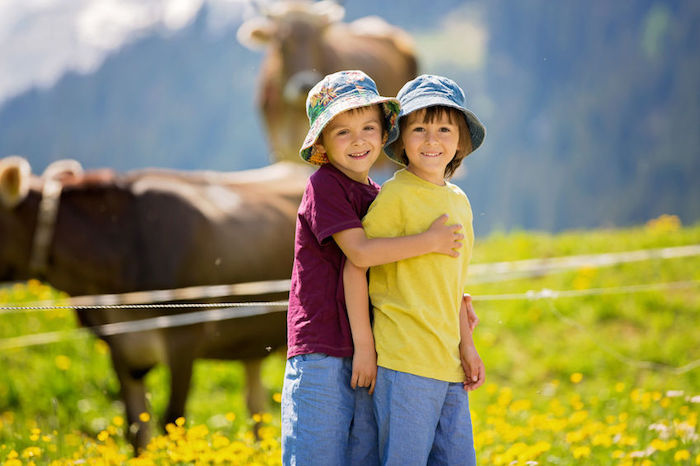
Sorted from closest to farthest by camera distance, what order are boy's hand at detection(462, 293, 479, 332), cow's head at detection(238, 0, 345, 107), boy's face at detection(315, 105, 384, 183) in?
boy's face at detection(315, 105, 384, 183) < boy's hand at detection(462, 293, 479, 332) < cow's head at detection(238, 0, 345, 107)

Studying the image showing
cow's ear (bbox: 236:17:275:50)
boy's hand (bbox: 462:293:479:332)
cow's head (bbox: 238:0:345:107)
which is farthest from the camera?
cow's ear (bbox: 236:17:275:50)

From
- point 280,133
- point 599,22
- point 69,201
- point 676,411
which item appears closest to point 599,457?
point 676,411

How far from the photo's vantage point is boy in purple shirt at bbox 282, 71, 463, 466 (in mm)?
2168

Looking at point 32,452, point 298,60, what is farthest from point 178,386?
point 298,60

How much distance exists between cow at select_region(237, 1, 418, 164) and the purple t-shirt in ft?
25.5

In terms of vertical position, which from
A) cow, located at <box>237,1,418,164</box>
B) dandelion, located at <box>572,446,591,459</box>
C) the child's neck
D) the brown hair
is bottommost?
dandelion, located at <box>572,446,591,459</box>

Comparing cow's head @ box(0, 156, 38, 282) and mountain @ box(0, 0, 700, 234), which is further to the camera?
mountain @ box(0, 0, 700, 234)

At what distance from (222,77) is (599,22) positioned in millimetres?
10319

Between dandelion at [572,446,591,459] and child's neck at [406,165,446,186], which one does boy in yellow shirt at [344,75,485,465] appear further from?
dandelion at [572,446,591,459]

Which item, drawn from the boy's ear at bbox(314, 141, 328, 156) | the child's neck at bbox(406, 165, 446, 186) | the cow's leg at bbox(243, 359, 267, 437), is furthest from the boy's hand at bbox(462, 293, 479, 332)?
the cow's leg at bbox(243, 359, 267, 437)

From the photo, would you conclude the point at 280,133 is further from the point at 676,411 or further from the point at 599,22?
the point at 599,22

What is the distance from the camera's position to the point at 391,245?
215 centimetres

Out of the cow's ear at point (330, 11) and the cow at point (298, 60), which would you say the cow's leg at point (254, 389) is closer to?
the cow at point (298, 60)

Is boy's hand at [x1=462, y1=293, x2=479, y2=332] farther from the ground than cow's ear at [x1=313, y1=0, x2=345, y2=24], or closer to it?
closer to it
